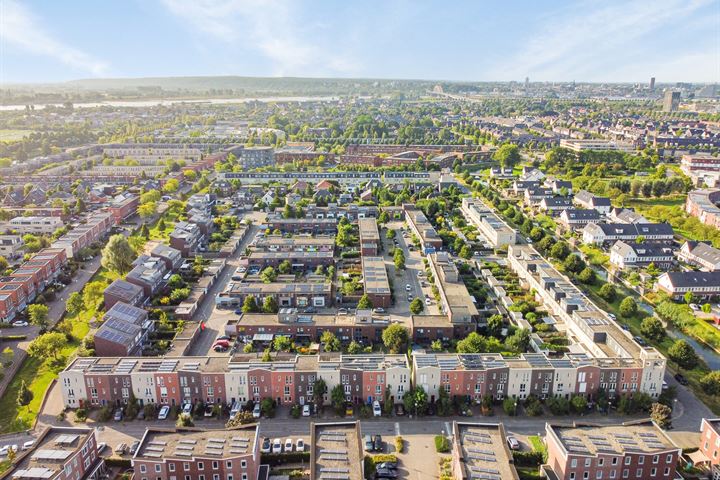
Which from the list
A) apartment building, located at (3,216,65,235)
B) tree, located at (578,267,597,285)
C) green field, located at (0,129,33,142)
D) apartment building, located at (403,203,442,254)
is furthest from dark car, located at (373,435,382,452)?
green field, located at (0,129,33,142)

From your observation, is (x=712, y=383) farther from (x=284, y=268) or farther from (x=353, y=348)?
(x=284, y=268)

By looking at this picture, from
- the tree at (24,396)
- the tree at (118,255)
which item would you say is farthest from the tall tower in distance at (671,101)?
the tree at (24,396)

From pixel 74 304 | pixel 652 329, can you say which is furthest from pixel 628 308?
pixel 74 304

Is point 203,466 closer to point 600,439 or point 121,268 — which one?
point 600,439

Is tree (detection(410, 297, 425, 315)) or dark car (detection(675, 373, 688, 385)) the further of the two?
tree (detection(410, 297, 425, 315))

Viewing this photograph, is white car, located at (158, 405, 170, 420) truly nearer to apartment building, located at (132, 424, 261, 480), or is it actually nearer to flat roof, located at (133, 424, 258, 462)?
flat roof, located at (133, 424, 258, 462)

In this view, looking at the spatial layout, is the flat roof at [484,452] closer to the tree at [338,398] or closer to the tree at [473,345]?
the tree at [338,398]

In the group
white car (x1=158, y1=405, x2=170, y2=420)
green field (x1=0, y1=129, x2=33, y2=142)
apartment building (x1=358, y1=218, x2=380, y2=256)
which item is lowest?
white car (x1=158, y1=405, x2=170, y2=420)

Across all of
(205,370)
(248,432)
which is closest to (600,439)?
(248,432)
